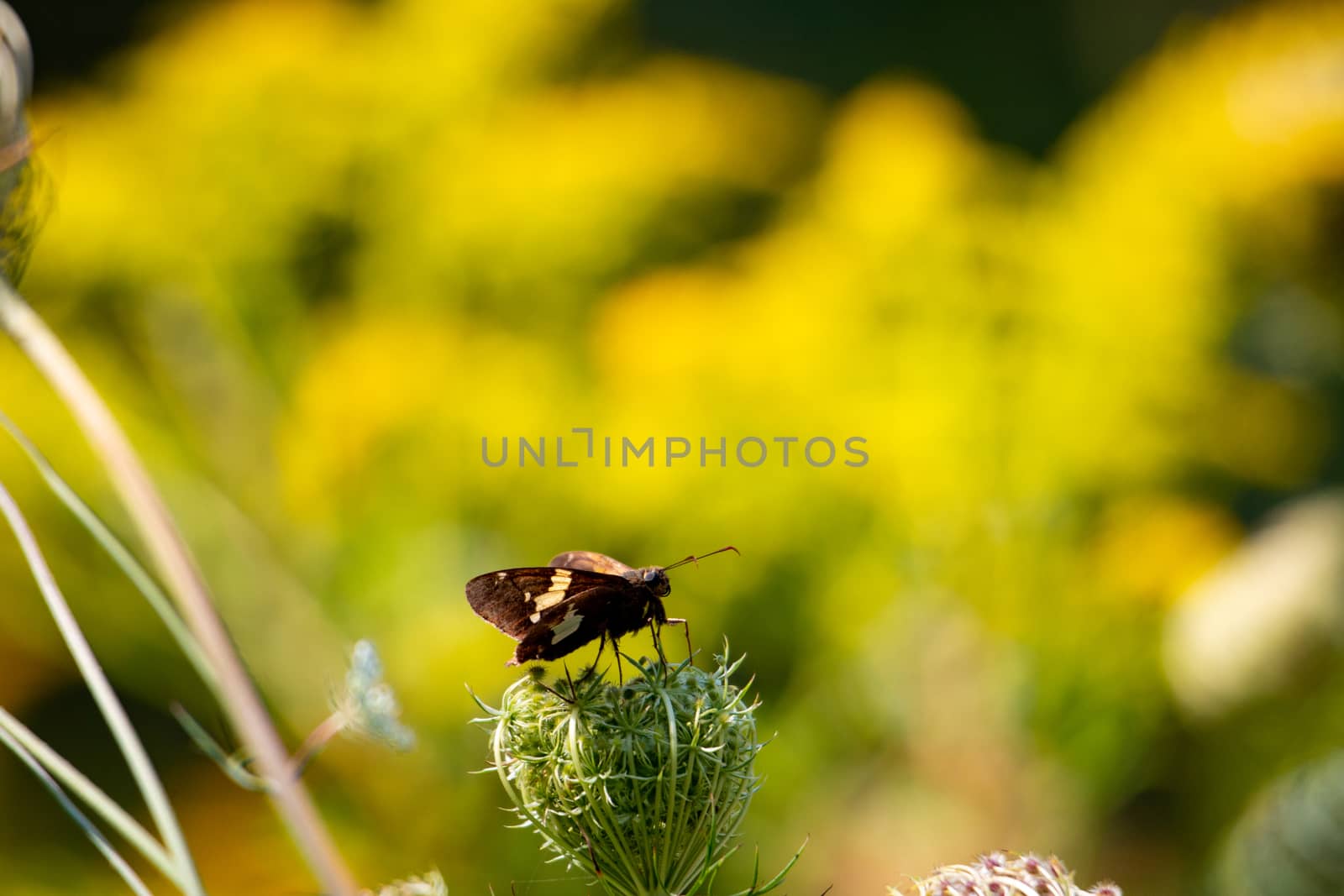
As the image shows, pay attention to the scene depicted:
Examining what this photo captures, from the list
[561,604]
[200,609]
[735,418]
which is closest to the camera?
[200,609]

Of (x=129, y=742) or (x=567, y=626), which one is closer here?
(x=129, y=742)

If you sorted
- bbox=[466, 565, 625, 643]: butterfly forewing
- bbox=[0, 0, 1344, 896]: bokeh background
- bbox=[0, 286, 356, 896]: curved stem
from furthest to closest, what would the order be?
bbox=[0, 0, 1344, 896]: bokeh background < bbox=[466, 565, 625, 643]: butterfly forewing < bbox=[0, 286, 356, 896]: curved stem

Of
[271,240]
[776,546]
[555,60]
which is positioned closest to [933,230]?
[776,546]

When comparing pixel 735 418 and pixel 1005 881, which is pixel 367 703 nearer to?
pixel 1005 881

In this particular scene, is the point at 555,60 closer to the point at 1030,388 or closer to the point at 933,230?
the point at 933,230

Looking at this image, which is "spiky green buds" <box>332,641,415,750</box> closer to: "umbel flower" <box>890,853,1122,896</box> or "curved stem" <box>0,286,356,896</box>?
"curved stem" <box>0,286,356,896</box>

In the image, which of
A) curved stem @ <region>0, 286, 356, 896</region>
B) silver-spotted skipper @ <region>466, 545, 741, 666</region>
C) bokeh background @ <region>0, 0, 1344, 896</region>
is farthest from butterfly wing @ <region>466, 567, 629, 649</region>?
bokeh background @ <region>0, 0, 1344, 896</region>

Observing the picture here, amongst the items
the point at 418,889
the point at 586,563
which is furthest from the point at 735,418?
the point at 418,889

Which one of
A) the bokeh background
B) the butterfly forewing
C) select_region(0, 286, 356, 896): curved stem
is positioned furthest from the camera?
the bokeh background
